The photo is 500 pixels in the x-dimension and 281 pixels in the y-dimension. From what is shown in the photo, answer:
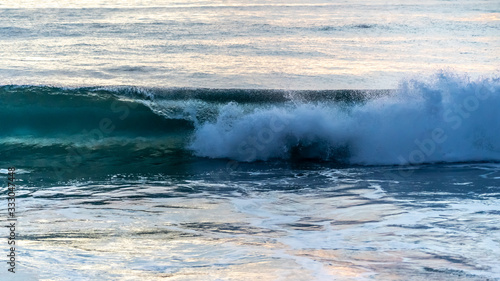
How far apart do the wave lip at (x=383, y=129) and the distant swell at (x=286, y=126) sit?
2 centimetres

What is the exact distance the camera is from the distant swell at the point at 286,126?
32.6 ft

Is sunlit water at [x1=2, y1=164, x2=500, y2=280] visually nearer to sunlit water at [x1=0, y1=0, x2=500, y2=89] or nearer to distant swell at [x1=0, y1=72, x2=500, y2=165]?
distant swell at [x1=0, y1=72, x2=500, y2=165]

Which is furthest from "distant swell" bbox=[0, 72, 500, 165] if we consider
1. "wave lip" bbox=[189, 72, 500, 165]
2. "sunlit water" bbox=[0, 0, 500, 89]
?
"sunlit water" bbox=[0, 0, 500, 89]

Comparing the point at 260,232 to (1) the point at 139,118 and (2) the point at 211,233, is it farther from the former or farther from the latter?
(1) the point at 139,118

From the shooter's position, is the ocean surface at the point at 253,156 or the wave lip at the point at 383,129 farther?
the wave lip at the point at 383,129

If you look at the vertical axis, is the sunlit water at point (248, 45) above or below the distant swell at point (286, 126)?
above

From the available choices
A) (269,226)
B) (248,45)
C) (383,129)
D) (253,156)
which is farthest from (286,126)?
(248,45)

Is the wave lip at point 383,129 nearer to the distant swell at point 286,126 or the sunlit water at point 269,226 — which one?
the distant swell at point 286,126

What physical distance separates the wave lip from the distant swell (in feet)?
0.06

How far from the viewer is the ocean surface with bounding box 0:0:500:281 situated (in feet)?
17.6

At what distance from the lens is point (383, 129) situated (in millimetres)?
10219

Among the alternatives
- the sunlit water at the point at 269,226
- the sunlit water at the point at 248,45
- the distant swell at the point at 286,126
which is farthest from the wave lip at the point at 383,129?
the sunlit water at the point at 248,45

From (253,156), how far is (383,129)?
7.44ft

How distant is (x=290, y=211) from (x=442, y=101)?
4810 millimetres
